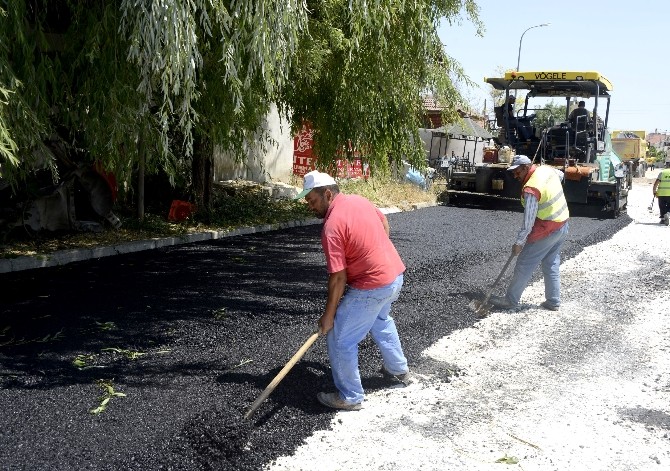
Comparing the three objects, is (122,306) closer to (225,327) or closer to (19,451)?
(225,327)

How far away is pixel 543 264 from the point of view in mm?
7133

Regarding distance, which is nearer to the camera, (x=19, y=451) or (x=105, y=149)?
(x=19, y=451)

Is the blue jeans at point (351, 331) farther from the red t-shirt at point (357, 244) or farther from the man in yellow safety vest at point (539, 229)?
the man in yellow safety vest at point (539, 229)

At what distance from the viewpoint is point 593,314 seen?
23.1ft

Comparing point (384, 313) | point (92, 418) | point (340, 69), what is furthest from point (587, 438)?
point (340, 69)

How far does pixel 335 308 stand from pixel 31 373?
7.09ft

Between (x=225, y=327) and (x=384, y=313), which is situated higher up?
(x=384, y=313)

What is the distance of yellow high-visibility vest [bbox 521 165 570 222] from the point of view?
6.84 metres

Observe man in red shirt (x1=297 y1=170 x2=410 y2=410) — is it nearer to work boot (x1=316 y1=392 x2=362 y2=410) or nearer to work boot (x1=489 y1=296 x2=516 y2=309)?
work boot (x1=316 y1=392 x2=362 y2=410)

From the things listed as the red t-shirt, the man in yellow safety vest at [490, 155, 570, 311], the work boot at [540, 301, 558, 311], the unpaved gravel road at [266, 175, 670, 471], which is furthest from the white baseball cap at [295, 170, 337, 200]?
the work boot at [540, 301, 558, 311]

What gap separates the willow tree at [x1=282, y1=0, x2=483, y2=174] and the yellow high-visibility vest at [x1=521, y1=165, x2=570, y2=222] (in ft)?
7.11

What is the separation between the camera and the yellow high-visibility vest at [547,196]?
684 cm

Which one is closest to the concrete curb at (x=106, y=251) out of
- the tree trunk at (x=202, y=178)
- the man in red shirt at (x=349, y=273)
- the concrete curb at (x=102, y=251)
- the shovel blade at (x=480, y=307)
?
the concrete curb at (x=102, y=251)

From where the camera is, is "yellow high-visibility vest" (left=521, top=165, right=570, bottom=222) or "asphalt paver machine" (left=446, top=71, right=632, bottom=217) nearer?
"yellow high-visibility vest" (left=521, top=165, right=570, bottom=222)
